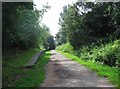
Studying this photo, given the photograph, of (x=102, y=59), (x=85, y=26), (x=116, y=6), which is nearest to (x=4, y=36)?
(x=102, y=59)

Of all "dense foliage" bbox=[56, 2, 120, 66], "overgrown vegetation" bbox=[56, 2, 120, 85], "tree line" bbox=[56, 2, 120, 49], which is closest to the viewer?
"overgrown vegetation" bbox=[56, 2, 120, 85]

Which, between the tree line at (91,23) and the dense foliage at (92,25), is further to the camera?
the tree line at (91,23)

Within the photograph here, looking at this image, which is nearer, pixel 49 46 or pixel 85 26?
pixel 85 26

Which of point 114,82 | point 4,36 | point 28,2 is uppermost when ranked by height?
point 28,2

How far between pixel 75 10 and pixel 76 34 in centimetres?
283

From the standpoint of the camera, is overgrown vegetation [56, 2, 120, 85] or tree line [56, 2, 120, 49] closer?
overgrown vegetation [56, 2, 120, 85]

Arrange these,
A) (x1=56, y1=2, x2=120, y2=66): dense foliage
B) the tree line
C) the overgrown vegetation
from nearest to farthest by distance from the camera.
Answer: the overgrown vegetation < (x1=56, y1=2, x2=120, y2=66): dense foliage < the tree line

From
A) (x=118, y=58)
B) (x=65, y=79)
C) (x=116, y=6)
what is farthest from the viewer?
(x=116, y=6)

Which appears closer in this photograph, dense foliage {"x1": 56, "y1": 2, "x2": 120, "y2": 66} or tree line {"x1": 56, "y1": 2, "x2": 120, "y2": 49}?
dense foliage {"x1": 56, "y1": 2, "x2": 120, "y2": 66}

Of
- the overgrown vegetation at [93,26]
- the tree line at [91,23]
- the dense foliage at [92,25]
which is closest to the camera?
the overgrown vegetation at [93,26]

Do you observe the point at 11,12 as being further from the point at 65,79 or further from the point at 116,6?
the point at 116,6

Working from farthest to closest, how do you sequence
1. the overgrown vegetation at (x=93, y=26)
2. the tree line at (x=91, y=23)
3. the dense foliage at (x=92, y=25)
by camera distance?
the tree line at (x=91, y=23) < the dense foliage at (x=92, y=25) < the overgrown vegetation at (x=93, y=26)

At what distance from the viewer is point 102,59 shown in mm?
17906

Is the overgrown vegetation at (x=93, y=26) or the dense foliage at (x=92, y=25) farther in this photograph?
the dense foliage at (x=92, y=25)
